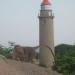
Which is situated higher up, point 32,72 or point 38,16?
point 38,16

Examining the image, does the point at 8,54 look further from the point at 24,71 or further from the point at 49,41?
the point at 49,41

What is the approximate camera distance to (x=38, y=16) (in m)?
37.6

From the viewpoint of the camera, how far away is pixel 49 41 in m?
37.1

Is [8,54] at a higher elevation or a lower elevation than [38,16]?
lower

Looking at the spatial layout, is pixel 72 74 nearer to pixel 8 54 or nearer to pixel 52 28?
pixel 8 54

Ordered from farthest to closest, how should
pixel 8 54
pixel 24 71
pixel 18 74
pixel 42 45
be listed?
pixel 42 45, pixel 8 54, pixel 24 71, pixel 18 74

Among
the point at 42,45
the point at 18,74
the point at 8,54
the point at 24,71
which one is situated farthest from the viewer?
the point at 42,45

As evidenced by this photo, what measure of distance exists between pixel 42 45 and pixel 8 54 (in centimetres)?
1053

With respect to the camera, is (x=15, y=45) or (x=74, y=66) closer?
(x=74, y=66)

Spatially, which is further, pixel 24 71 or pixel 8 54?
pixel 8 54

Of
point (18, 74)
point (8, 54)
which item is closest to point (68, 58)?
point (18, 74)

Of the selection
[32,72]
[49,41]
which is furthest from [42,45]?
[32,72]

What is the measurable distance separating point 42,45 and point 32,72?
18.0 metres

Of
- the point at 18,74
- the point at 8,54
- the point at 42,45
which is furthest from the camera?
the point at 42,45
